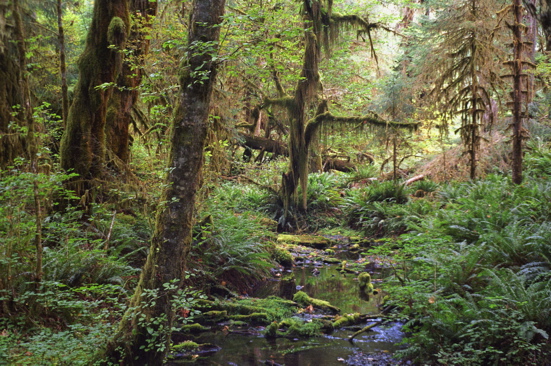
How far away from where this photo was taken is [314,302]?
6.33 m

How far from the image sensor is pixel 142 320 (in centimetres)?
331

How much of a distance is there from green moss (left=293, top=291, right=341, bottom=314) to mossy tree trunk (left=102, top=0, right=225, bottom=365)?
3.18 m

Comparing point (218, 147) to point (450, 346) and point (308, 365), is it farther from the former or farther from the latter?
point (450, 346)

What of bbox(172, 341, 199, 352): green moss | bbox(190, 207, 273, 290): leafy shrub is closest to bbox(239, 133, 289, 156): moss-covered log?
bbox(190, 207, 273, 290): leafy shrub

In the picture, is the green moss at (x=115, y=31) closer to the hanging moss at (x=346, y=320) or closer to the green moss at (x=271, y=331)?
the green moss at (x=271, y=331)

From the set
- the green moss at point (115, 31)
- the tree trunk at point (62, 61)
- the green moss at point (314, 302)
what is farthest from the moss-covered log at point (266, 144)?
the green moss at point (314, 302)

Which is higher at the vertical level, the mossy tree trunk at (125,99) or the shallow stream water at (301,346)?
the mossy tree trunk at (125,99)

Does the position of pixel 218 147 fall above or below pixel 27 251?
above

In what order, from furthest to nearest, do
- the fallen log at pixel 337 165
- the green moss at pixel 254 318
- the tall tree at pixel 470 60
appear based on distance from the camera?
the fallen log at pixel 337 165, the tall tree at pixel 470 60, the green moss at pixel 254 318

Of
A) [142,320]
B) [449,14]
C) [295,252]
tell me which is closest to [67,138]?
[142,320]

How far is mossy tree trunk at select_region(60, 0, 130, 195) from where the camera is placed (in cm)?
640

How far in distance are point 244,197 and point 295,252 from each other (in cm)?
445

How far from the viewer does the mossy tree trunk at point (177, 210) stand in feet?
11.0

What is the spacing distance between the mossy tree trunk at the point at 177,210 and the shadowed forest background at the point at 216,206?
0.02 m
